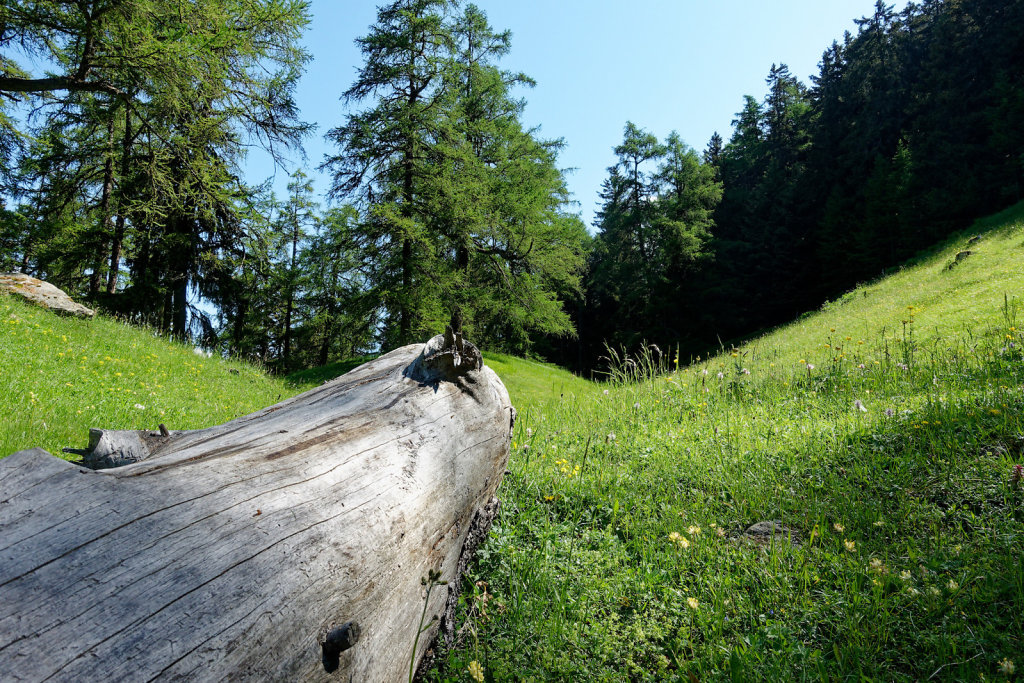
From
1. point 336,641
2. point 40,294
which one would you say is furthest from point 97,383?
point 336,641

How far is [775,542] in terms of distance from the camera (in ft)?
9.77

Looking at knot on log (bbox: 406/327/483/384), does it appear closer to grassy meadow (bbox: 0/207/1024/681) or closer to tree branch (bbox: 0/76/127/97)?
grassy meadow (bbox: 0/207/1024/681)

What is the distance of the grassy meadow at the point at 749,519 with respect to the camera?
2266 millimetres

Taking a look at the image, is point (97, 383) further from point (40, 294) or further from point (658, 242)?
point (658, 242)

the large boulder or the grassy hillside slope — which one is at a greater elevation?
the large boulder

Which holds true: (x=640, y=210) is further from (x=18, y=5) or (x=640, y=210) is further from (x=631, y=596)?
(x=631, y=596)

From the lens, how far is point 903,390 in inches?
204

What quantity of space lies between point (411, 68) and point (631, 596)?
55.2 ft

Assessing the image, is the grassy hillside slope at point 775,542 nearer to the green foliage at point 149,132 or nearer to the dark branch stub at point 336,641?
the dark branch stub at point 336,641

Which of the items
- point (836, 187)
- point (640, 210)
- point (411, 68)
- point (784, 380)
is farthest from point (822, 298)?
point (784, 380)

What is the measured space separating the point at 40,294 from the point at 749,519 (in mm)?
11816

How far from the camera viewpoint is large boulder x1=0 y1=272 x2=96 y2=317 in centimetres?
916

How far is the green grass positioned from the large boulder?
27 cm

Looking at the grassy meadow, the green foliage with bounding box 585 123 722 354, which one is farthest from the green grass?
the green foliage with bounding box 585 123 722 354
